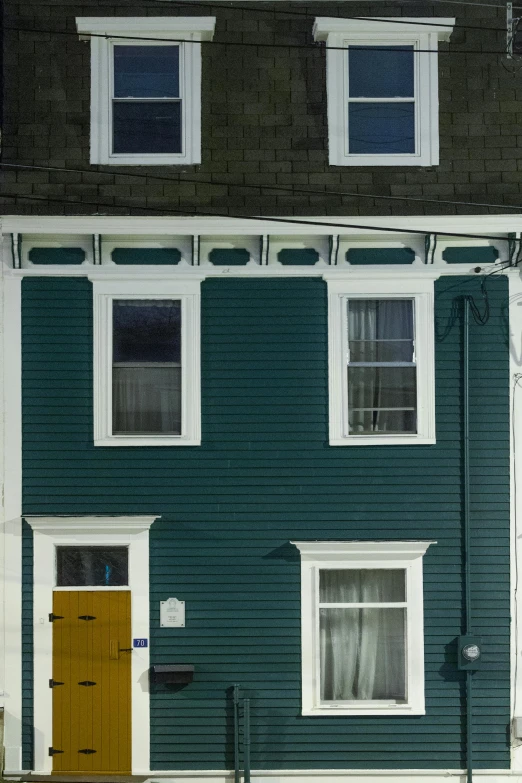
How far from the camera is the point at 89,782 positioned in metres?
11.0

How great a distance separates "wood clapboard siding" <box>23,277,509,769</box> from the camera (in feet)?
37.2

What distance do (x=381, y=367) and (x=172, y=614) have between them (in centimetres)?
381

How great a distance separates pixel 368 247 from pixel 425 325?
1.15 m

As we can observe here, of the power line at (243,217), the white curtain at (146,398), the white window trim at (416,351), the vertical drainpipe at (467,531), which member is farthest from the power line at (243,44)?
the white curtain at (146,398)

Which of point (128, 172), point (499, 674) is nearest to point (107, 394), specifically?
point (128, 172)

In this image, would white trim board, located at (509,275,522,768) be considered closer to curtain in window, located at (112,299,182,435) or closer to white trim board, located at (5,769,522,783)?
white trim board, located at (5,769,522,783)

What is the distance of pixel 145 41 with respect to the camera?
12.0 m

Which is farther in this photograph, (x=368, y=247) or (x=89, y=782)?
(x=368, y=247)

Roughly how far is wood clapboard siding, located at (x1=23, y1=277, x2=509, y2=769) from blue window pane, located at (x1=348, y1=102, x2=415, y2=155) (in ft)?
6.22

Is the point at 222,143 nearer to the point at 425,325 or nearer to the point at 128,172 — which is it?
the point at 128,172

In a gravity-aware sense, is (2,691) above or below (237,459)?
below

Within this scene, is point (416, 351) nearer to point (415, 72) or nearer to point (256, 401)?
point (256, 401)

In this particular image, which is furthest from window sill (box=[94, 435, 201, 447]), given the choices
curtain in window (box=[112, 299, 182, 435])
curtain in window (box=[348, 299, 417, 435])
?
curtain in window (box=[348, 299, 417, 435])

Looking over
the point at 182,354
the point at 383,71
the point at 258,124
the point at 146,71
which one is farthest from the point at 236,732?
the point at 383,71
